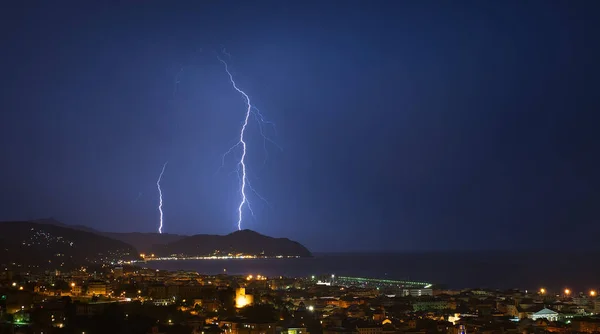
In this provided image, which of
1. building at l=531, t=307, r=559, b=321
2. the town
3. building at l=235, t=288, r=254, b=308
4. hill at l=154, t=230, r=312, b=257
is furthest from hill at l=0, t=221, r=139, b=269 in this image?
hill at l=154, t=230, r=312, b=257

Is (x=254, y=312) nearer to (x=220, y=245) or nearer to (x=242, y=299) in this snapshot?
(x=242, y=299)

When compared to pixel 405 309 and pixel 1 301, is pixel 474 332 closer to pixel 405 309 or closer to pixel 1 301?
pixel 405 309

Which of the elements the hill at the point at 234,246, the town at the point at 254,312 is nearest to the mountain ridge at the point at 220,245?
the hill at the point at 234,246

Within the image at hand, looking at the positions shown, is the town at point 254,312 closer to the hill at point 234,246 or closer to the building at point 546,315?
the building at point 546,315

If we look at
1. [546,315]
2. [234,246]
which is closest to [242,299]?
[546,315]

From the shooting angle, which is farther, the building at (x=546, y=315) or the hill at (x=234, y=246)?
the hill at (x=234, y=246)

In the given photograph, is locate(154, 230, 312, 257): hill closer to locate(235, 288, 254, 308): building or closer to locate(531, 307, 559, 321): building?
locate(235, 288, 254, 308): building
